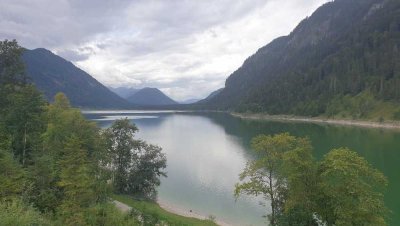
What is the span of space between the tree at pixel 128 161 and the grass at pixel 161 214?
3.24m

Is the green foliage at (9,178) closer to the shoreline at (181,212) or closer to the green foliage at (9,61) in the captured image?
the shoreline at (181,212)

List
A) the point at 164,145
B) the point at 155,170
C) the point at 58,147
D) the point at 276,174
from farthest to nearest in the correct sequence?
the point at 164,145, the point at 155,170, the point at 58,147, the point at 276,174

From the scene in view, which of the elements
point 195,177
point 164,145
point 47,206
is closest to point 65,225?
point 47,206

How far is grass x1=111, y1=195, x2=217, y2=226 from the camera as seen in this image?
37963 millimetres

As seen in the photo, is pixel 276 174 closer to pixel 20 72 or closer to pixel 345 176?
pixel 345 176

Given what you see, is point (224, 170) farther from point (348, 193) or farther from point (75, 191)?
point (348, 193)

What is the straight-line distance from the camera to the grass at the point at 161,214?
3796 cm

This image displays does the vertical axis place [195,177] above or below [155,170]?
below

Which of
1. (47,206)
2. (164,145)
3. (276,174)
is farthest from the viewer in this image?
(164,145)

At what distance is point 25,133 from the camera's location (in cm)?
5388

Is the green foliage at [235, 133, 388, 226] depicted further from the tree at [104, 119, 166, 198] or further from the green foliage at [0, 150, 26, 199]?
the tree at [104, 119, 166, 198]

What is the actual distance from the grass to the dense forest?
2474mm

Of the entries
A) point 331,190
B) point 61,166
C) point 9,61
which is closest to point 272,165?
point 331,190

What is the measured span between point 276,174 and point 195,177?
1534 inches
